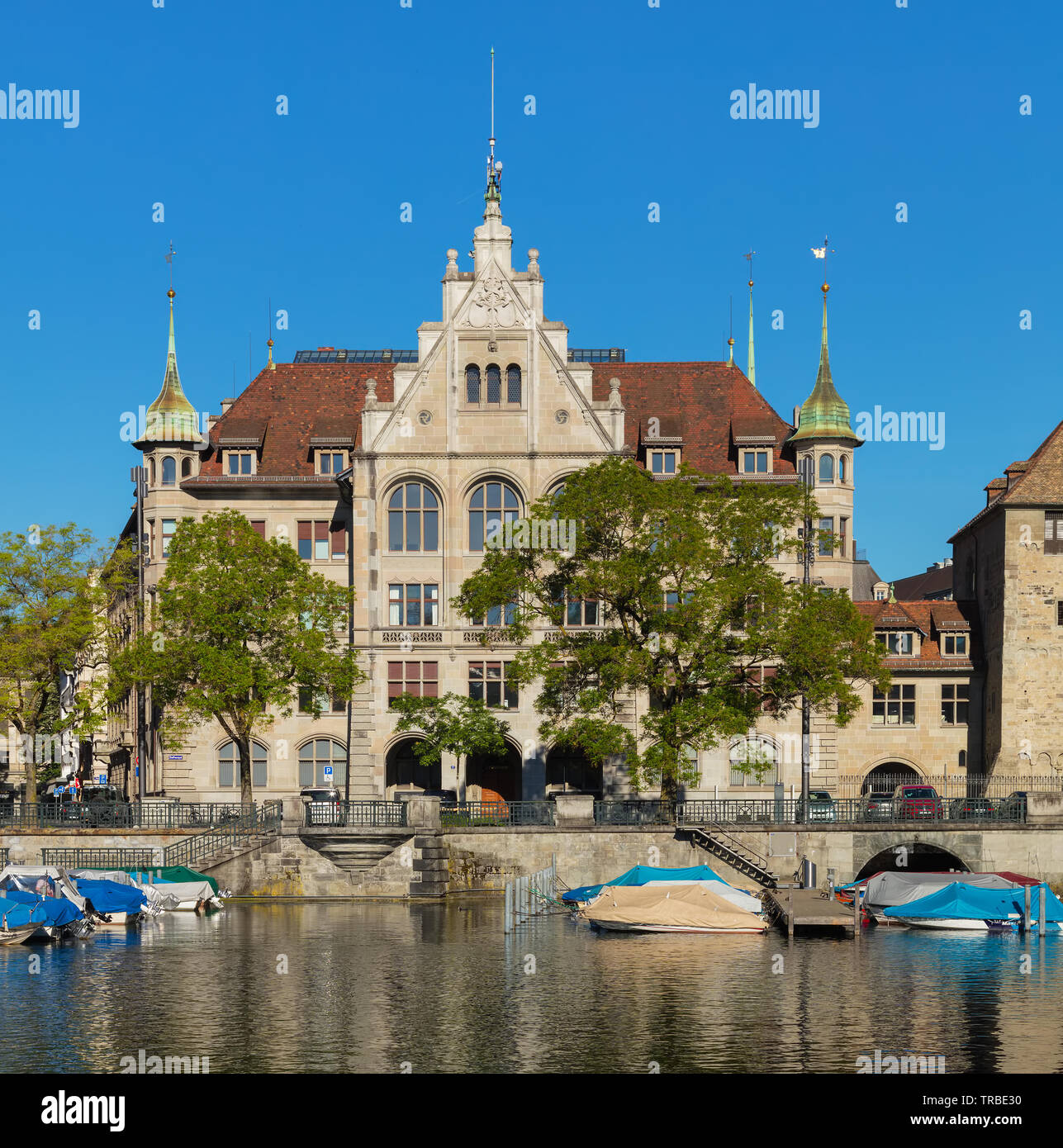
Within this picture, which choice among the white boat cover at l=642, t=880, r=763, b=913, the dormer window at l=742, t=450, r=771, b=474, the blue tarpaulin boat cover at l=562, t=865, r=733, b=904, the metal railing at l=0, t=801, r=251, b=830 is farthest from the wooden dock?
the dormer window at l=742, t=450, r=771, b=474

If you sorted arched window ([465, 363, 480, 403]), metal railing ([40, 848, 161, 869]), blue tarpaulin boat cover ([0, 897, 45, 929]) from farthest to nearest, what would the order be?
1. arched window ([465, 363, 480, 403])
2. metal railing ([40, 848, 161, 869])
3. blue tarpaulin boat cover ([0, 897, 45, 929])

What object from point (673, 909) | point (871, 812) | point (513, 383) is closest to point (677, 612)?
point (871, 812)

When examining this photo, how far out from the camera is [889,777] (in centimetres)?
7988

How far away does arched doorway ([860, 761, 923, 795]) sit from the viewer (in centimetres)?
7919

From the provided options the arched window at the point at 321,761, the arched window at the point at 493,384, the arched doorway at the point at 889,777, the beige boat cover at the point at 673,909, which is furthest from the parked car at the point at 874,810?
the arched window at the point at 321,761

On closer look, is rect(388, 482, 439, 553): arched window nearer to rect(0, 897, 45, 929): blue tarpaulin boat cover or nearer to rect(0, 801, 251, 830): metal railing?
rect(0, 801, 251, 830): metal railing

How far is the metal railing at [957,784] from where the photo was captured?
74062mm

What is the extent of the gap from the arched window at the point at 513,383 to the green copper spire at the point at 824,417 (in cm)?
1357

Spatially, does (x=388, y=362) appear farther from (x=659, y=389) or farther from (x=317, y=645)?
(x=317, y=645)

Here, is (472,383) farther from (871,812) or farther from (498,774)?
(871,812)

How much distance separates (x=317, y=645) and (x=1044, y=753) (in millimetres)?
33491

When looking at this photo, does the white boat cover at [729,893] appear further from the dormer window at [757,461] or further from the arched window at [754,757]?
the dormer window at [757,461]

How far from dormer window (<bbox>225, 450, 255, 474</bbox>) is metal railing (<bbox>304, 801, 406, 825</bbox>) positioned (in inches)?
812
